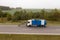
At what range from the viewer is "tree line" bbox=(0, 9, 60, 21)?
19.3ft

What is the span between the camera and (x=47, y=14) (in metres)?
6.09

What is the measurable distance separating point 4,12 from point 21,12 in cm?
61

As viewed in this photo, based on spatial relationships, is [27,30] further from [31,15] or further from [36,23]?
[31,15]

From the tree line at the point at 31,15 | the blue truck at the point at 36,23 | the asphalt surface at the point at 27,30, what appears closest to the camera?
the asphalt surface at the point at 27,30

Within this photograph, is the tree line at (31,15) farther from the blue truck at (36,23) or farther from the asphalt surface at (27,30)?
the asphalt surface at (27,30)

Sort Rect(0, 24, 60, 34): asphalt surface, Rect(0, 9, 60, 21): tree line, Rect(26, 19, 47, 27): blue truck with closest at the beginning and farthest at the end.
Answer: Rect(0, 24, 60, 34): asphalt surface, Rect(26, 19, 47, 27): blue truck, Rect(0, 9, 60, 21): tree line

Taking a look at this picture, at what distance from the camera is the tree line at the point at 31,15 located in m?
5.88
